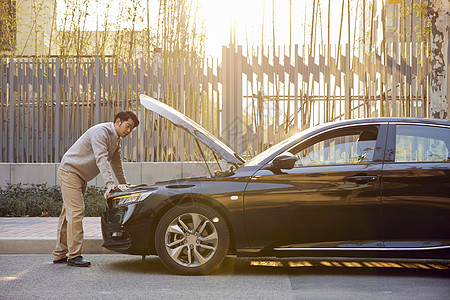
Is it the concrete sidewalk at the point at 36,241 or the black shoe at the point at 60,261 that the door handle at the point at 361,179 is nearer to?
the black shoe at the point at 60,261

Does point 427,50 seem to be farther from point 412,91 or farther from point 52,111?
point 52,111

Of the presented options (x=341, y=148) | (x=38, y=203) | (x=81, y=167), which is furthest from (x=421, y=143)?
(x=38, y=203)

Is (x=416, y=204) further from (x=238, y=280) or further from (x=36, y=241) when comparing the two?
(x=36, y=241)

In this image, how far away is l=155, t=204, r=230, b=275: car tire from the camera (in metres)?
6.43

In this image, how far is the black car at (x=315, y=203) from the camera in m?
6.18

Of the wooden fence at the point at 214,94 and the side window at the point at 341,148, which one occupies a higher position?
the wooden fence at the point at 214,94

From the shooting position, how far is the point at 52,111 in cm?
1366

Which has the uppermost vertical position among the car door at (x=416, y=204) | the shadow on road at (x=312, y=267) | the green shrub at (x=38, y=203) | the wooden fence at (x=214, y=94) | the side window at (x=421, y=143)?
the wooden fence at (x=214, y=94)

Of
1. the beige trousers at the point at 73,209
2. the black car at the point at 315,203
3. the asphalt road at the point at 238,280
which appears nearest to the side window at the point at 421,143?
the black car at the point at 315,203

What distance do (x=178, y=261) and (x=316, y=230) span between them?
4.42 ft

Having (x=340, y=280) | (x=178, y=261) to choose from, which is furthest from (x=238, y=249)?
(x=340, y=280)

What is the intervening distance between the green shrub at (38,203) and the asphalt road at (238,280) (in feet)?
12.1

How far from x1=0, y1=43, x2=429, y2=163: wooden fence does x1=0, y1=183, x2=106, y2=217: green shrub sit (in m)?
1.09

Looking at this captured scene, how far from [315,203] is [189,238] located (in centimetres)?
124
